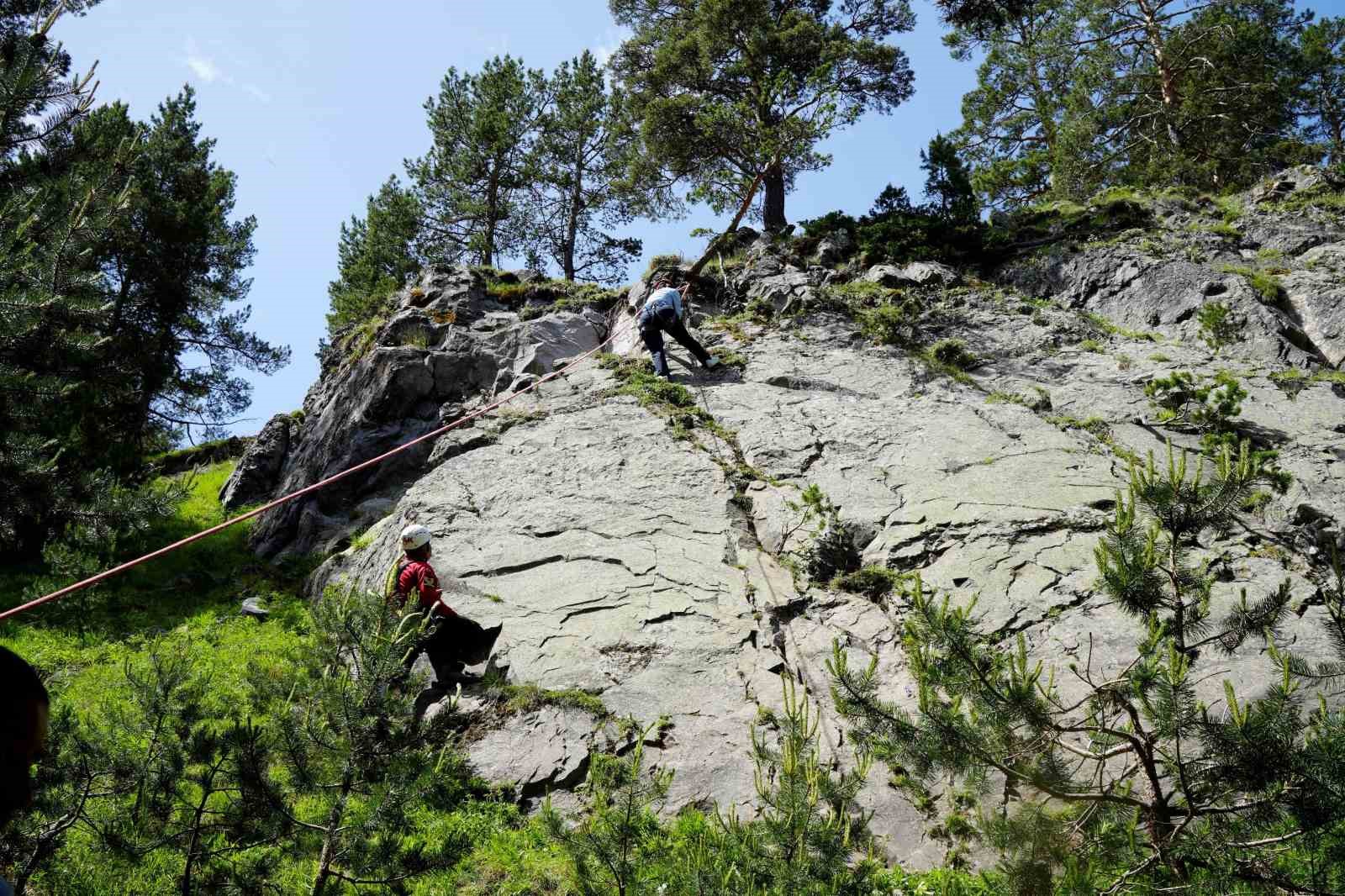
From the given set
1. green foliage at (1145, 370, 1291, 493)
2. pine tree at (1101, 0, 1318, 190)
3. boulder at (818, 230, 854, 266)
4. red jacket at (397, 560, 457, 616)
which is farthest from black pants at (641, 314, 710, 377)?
pine tree at (1101, 0, 1318, 190)

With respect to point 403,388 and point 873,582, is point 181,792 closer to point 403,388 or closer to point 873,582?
point 873,582

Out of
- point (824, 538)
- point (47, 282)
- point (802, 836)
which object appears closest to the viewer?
point (802, 836)

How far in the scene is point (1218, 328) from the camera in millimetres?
11742

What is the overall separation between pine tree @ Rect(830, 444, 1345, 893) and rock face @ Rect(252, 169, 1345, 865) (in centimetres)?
148

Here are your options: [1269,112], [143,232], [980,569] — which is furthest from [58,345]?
[1269,112]

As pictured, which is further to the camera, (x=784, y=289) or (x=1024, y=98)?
(x=1024, y=98)

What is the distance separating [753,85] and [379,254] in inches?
527

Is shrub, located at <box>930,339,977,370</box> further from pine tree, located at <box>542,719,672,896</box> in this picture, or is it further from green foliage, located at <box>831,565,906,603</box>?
pine tree, located at <box>542,719,672,896</box>

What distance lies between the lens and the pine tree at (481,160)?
76.2 feet

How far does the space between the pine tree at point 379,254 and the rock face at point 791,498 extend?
1018cm

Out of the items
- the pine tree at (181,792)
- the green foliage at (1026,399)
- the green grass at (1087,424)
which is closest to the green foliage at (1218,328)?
the green foliage at (1026,399)

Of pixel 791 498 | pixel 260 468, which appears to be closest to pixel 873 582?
pixel 791 498

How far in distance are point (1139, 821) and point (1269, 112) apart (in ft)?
80.8

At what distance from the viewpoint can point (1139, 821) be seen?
13.3ft
